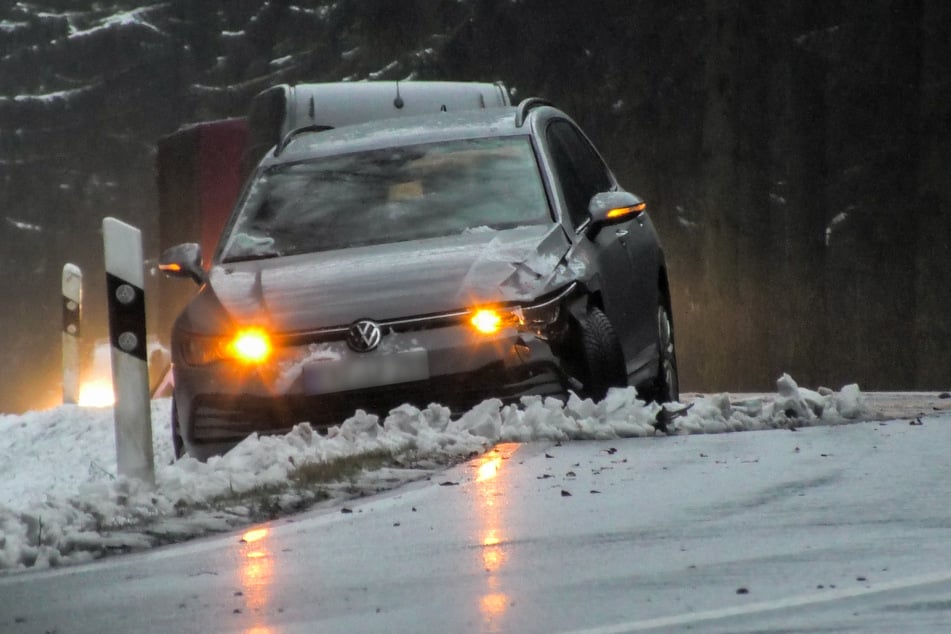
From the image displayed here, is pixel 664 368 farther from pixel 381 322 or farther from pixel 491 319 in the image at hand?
pixel 381 322

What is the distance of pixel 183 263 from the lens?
30.3 ft

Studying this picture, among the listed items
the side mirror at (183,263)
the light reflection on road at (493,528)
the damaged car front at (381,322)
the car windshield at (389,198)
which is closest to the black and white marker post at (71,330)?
the car windshield at (389,198)

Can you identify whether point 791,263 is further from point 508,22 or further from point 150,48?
point 150,48

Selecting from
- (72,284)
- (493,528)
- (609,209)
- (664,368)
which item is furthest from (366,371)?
(72,284)

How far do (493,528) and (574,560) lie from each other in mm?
601

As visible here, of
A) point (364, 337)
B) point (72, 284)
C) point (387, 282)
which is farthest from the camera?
point (72, 284)

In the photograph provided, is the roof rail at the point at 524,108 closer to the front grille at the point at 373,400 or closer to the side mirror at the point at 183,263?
the side mirror at the point at 183,263

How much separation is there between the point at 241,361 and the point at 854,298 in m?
8.84

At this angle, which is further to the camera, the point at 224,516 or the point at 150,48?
the point at 150,48

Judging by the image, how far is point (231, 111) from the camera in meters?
23.8

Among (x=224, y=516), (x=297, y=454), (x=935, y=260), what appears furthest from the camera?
(x=935, y=260)

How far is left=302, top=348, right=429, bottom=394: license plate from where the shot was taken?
322 inches

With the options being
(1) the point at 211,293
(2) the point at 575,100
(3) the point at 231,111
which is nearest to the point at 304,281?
(1) the point at 211,293

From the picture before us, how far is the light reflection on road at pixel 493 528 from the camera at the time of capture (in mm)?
5105
